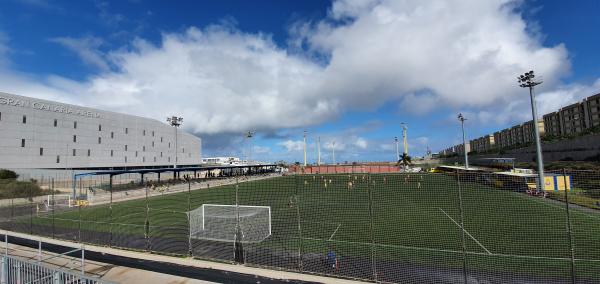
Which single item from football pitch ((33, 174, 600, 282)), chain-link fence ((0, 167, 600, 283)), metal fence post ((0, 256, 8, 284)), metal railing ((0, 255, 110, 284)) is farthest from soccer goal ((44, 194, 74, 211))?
metal fence post ((0, 256, 8, 284))

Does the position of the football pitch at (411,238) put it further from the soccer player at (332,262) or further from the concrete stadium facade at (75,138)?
the concrete stadium facade at (75,138)

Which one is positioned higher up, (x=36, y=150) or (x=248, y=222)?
(x=36, y=150)

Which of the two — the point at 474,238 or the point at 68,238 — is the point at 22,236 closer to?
the point at 68,238

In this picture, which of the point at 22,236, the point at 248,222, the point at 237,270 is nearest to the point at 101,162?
the point at 22,236

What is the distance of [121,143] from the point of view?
73.9 m

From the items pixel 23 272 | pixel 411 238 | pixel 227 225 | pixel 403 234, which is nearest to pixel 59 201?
pixel 227 225

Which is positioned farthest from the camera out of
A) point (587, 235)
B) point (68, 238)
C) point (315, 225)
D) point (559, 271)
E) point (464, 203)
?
point (464, 203)

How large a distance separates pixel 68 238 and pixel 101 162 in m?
57.4

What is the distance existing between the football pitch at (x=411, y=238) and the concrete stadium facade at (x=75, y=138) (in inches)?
1356

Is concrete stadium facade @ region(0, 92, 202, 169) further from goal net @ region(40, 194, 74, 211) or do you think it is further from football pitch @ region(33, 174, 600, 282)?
football pitch @ region(33, 174, 600, 282)

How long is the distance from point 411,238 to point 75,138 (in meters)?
67.2

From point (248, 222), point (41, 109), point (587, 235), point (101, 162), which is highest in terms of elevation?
point (41, 109)

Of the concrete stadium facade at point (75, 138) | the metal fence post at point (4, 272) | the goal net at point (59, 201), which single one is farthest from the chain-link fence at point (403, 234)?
the concrete stadium facade at point (75, 138)

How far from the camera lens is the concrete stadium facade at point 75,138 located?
174 feet
